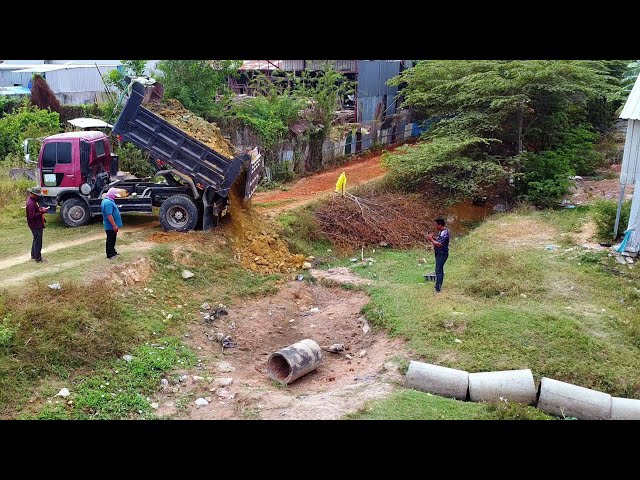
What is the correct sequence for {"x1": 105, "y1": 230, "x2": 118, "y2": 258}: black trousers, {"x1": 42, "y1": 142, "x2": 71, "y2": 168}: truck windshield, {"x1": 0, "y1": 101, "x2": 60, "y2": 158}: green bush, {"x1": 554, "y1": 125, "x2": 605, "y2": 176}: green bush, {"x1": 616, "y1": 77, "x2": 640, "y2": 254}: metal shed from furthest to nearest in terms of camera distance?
1. {"x1": 0, "y1": 101, "x2": 60, "y2": 158}: green bush
2. {"x1": 554, "y1": 125, "x2": 605, "y2": 176}: green bush
3. {"x1": 42, "y1": 142, "x2": 71, "y2": 168}: truck windshield
4. {"x1": 616, "y1": 77, "x2": 640, "y2": 254}: metal shed
5. {"x1": 105, "y1": 230, "x2": 118, "y2": 258}: black trousers

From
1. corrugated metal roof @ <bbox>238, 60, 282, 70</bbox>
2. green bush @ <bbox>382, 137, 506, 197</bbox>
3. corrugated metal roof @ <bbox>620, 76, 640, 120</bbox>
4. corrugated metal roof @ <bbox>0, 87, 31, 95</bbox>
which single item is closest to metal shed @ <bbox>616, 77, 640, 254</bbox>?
corrugated metal roof @ <bbox>620, 76, 640, 120</bbox>

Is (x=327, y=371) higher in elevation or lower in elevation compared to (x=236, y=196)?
lower

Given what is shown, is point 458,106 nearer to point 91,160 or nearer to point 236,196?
point 236,196

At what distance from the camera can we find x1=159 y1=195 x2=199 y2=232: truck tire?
13195 mm

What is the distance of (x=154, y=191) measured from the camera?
44.1ft

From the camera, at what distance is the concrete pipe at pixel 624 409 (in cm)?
777

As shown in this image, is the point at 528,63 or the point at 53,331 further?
the point at 528,63

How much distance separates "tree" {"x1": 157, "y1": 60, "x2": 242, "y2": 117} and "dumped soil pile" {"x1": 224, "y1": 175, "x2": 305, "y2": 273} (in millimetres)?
6472

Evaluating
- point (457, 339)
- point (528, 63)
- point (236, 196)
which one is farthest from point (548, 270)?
point (528, 63)

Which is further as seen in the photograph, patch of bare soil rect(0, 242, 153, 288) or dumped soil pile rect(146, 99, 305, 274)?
dumped soil pile rect(146, 99, 305, 274)

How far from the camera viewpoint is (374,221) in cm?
1566

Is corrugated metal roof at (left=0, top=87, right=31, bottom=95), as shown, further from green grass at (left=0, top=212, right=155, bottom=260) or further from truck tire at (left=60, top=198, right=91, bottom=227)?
truck tire at (left=60, top=198, right=91, bottom=227)

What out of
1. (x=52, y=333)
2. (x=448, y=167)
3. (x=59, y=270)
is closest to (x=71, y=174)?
(x=59, y=270)

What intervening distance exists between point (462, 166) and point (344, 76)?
30.8 feet
